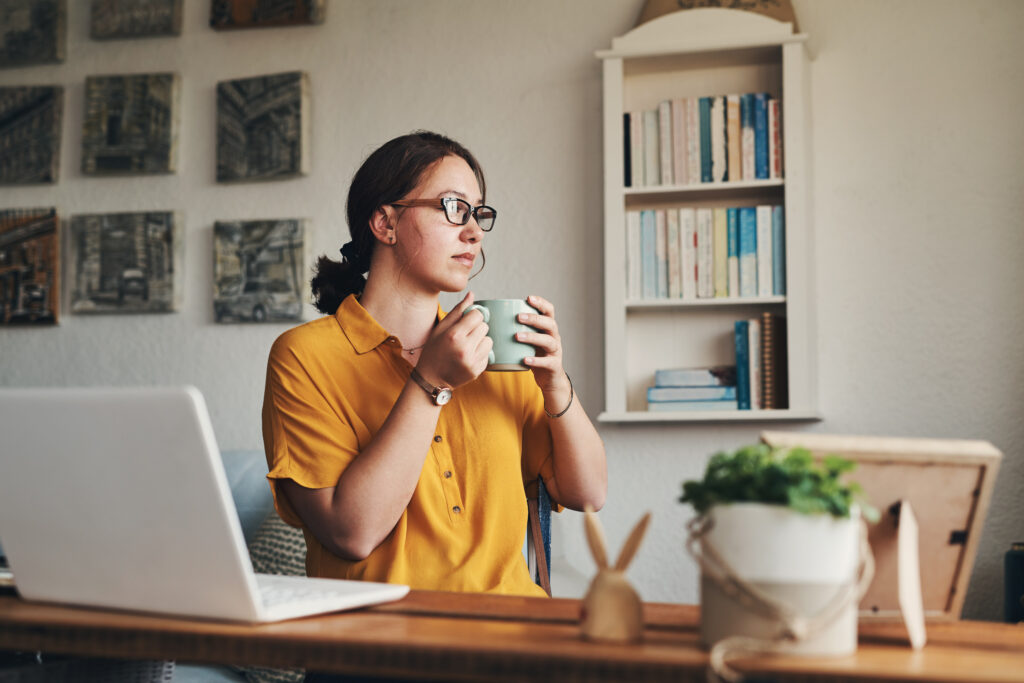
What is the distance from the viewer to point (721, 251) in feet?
8.61

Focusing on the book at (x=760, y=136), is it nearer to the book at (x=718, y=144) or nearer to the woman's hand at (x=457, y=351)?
the book at (x=718, y=144)

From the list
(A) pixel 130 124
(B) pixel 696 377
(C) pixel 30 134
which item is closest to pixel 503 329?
(B) pixel 696 377

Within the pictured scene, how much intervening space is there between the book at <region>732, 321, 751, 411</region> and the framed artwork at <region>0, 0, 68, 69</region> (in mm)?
2311

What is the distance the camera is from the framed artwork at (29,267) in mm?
3121

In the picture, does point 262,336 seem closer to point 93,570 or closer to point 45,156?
point 45,156

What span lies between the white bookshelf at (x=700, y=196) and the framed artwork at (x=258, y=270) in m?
0.95

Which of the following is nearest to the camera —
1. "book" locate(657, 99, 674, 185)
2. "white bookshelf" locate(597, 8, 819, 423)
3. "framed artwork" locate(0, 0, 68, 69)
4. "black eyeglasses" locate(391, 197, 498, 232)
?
"black eyeglasses" locate(391, 197, 498, 232)

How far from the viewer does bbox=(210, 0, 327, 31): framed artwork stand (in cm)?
301

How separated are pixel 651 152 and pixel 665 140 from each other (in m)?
0.05

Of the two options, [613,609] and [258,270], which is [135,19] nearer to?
[258,270]

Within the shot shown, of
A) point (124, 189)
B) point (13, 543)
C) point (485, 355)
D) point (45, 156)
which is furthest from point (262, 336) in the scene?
point (13, 543)

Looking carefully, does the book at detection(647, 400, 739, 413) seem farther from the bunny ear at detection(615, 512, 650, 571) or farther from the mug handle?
the bunny ear at detection(615, 512, 650, 571)

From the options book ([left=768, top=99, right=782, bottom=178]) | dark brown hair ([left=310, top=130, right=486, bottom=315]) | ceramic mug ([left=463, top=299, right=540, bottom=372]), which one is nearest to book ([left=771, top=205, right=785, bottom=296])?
book ([left=768, top=99, right=782, bottom=178])

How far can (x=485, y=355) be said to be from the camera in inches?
47.5
